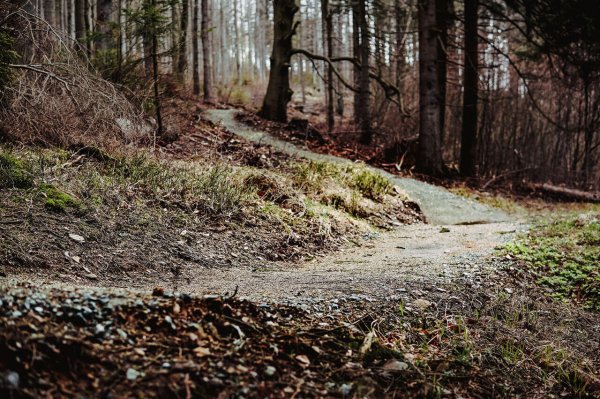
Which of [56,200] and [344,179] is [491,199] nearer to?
[344,179]

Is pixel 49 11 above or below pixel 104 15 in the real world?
above

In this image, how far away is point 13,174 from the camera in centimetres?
493

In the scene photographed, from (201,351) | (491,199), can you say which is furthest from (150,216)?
(491,199)

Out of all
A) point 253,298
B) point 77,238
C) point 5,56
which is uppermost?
point 5,56

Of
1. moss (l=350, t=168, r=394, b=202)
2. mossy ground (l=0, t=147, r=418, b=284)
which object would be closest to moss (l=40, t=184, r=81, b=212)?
mossy ground (l=0, t=147, r=418, b=284)

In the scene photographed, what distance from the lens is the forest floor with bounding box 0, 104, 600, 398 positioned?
2.33 metres

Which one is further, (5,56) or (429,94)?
(429,94)

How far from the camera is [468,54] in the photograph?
475 inches

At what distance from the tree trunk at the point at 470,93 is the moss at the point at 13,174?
9.49m

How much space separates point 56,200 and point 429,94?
8517mm

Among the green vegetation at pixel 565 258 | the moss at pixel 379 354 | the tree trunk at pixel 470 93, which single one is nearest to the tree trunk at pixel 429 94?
the tree trunk at pixel 470 93

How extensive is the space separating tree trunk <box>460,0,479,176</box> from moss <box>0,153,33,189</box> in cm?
949

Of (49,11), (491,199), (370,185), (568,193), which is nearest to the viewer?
(370,185)

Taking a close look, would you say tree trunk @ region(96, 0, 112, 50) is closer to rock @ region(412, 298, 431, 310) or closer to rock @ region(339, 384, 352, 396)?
rock @ region(412, 298, 431, 310)
